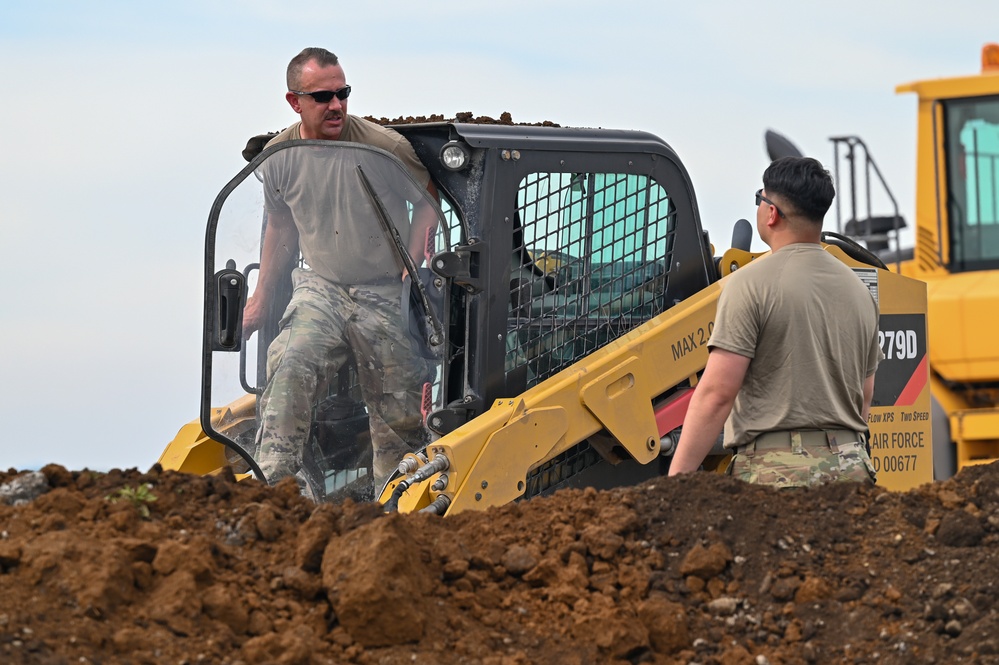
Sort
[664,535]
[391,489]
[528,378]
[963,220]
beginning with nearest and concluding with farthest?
[664,535]
[391,489]
[528,378]
[963,220]

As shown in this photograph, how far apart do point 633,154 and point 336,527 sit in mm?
2561

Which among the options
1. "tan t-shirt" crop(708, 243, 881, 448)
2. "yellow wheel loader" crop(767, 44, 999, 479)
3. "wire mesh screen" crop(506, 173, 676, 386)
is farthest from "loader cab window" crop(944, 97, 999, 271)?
"tan t-shirt" crop(708, 243, 881, 448)

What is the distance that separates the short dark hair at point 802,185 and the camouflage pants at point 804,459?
27.1 inches

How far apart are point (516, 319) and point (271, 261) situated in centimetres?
95

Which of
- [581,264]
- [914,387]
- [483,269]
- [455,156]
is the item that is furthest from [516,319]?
[914,387]

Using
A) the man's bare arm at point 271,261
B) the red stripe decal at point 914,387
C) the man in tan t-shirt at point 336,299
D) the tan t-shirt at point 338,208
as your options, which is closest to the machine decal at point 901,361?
the red stripe decal at point 914,387

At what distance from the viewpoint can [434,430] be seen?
5000mm

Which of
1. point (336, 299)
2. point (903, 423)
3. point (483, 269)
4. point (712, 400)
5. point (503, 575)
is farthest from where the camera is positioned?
point (903, 423)

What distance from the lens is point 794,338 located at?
415cm

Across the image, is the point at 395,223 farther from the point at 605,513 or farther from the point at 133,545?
the point at 133,545

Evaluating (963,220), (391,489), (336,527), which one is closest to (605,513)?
(336,527)

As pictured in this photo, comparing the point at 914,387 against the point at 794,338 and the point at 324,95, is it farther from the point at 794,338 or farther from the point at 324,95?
the point at 324,95

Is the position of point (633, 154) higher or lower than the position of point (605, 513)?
higher

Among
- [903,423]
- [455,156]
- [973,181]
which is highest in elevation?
[455,156]
